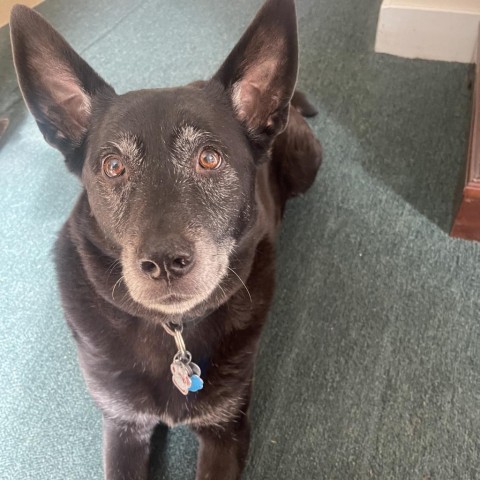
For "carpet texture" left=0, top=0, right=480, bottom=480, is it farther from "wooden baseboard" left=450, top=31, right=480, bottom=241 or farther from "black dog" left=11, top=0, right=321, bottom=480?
"black dog" left=11, top=0, right=321, bottom=480

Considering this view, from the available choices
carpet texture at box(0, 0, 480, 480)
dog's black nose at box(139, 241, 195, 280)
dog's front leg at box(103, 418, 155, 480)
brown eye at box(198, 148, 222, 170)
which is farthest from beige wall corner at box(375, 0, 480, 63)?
dog's front leg at box(103, 418, 155, 480)

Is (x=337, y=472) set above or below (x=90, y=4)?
below

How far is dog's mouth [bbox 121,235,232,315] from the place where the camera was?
3.48 ft

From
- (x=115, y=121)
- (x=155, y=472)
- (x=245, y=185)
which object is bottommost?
(x=155, y=472)

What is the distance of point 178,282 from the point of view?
106 centimetres

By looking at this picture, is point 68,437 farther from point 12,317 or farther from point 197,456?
point 12,317

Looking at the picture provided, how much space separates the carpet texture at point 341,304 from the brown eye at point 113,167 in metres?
0.73

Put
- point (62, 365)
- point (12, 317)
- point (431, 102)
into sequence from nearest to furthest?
point (62, 365)
point (12, 317)
point (431, 102)

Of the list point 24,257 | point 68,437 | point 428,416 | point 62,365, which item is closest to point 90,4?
point 24,257

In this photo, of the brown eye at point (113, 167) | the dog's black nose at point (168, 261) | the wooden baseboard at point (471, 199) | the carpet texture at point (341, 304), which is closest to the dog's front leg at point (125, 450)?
the carpet texture at point (341, 304)

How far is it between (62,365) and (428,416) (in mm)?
1058

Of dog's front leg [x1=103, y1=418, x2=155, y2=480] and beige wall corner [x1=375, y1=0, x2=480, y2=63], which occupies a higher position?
beige wall corner [x1=375, y1=0, x2=480, y2=63]

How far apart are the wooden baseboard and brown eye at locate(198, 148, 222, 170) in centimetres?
94

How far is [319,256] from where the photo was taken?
185cm
